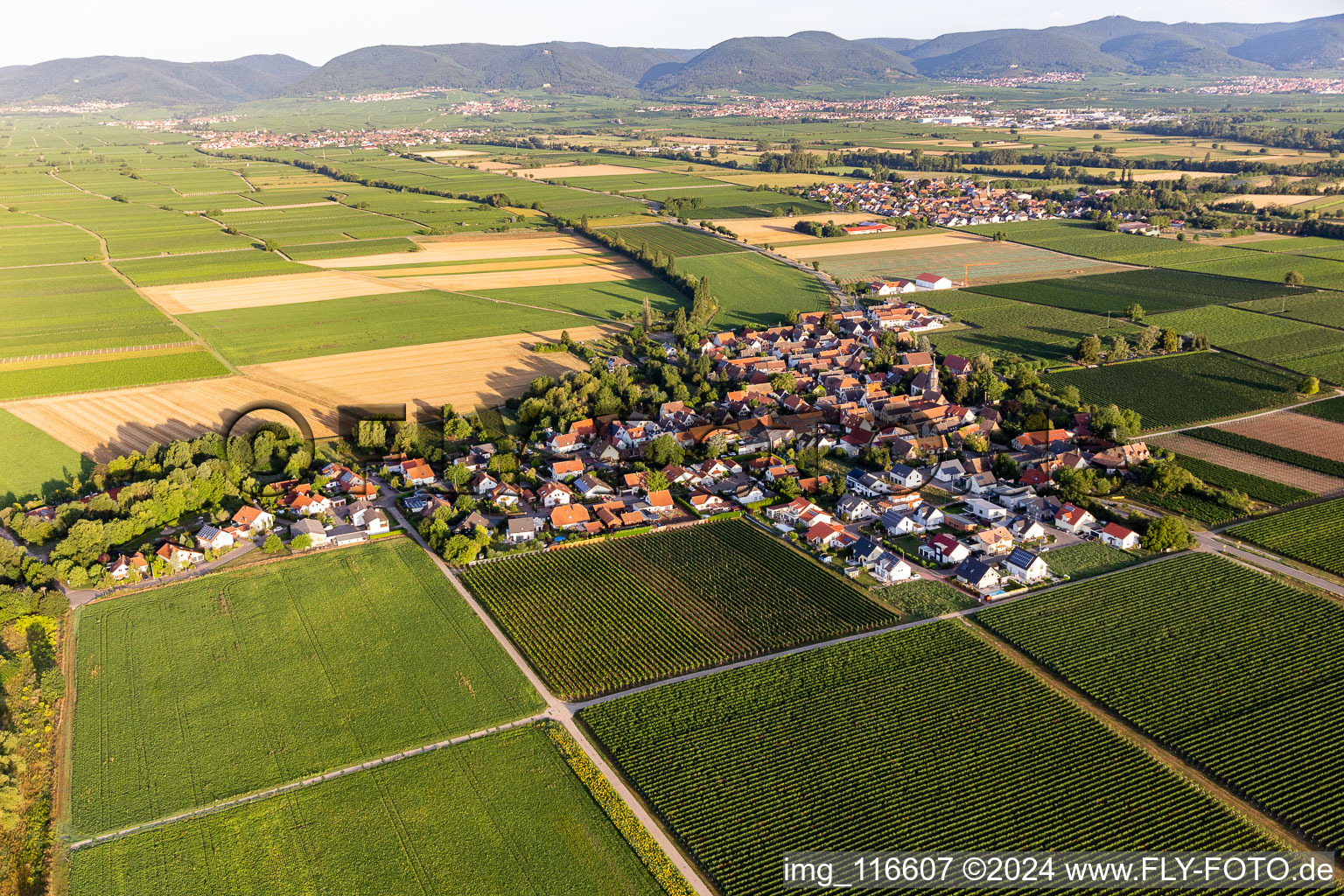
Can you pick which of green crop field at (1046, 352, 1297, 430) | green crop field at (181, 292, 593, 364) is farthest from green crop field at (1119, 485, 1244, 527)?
green crop field at (181, 292, 593, 364)

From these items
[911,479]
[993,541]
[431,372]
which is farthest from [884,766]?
[431,372]

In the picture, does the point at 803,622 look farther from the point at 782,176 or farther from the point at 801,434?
the point at 782,176

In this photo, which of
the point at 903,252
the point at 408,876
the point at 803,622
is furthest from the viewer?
the point at 903,252

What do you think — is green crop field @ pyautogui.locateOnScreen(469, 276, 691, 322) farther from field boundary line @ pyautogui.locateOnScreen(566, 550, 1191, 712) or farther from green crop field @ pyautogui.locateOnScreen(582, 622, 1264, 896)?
green crop field @ pyautogui.locateOnScreen(582, 622, 1264, 896)

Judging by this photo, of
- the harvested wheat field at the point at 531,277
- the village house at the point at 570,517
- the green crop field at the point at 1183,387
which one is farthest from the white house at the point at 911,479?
the harvested wheat field at the point at 531,277

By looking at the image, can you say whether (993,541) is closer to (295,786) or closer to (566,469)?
(566,469)

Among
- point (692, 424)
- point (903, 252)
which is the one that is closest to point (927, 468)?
point (692, 424)
